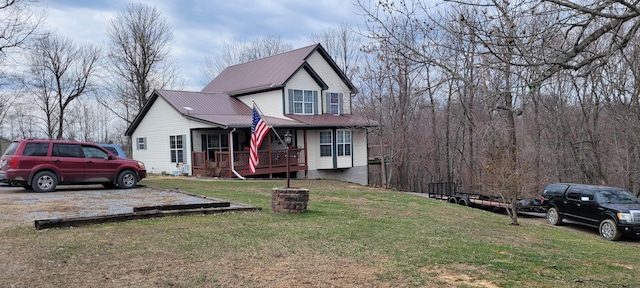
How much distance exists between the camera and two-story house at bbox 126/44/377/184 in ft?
80.0

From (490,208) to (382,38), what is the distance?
59.9ft

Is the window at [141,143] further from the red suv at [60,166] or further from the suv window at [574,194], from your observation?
the suv window at [574,194]

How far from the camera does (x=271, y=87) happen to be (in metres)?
26.8

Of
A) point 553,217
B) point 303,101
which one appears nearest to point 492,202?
point 553,217

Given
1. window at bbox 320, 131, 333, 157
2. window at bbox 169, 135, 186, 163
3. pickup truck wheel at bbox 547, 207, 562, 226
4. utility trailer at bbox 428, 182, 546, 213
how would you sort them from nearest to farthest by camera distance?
pickup truck wheel at bbox 547, 207, 562, 226
utility trailer at bbox 428, 182, 546, 213
window at bbox 169, 135, 186, 163
window at bbox 320, 131, 333, 157

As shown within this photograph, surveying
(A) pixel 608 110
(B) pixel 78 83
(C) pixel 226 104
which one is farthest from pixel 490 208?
(B) pixel 78 83

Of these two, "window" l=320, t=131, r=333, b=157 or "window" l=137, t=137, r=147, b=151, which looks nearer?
"window" l=320, t=131, r=333, b=157

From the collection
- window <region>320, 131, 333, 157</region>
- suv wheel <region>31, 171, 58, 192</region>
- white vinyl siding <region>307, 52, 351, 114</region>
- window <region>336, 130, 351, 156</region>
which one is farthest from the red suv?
white vinyl siding <region>307, 52, 351, 114</region>

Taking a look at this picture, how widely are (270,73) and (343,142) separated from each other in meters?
6.32

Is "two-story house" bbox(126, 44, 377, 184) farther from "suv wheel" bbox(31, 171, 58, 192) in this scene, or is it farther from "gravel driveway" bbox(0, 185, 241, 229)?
"suv wheel" bbox(31, 171, 58, 192)

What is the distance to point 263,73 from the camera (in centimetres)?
2936

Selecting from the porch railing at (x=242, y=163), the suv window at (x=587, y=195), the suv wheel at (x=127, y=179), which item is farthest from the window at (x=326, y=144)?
the suv window at (x=587, y=195)

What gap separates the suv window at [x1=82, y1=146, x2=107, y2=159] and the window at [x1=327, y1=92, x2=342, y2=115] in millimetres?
15828

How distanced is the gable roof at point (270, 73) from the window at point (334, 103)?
1031 mm
